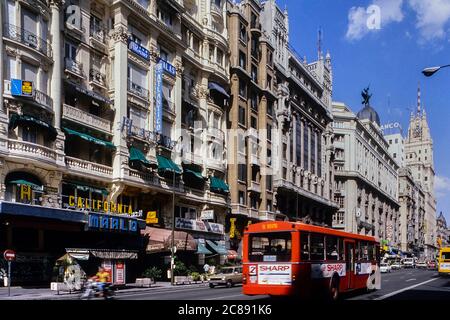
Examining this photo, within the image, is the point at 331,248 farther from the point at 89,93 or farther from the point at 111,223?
the point at 89,93

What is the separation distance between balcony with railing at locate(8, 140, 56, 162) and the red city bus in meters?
17.2

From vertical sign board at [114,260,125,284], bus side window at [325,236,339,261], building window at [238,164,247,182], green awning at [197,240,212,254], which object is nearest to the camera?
bus side window at [325,236,339,261]

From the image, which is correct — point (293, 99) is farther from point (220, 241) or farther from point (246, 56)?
point (220, 241)

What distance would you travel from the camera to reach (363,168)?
111812 mm

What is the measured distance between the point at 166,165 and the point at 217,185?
9.53 metres

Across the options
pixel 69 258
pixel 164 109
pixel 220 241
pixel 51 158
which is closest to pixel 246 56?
pixel 164 109

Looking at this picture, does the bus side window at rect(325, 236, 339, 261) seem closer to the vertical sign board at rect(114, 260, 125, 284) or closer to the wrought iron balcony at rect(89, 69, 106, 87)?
the vertical sign board at rect(114, 260, 125, 284)

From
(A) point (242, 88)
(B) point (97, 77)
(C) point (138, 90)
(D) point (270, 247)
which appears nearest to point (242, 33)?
(A) point (242, 88)

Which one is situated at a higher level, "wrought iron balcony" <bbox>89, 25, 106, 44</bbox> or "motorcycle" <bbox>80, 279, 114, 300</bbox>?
"wrought iron balcony" <bbox>89, 25, 106, 44</bbox>

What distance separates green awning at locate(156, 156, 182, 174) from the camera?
141 feet

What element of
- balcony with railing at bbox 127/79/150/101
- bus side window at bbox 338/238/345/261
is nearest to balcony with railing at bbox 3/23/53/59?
balcony with railing at bbox 127/79/150/101

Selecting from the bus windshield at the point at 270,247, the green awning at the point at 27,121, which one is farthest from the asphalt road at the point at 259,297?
the green awning at the point at 27,121

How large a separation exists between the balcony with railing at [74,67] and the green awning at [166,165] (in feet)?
33.4

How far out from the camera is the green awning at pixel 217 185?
51250 mm
